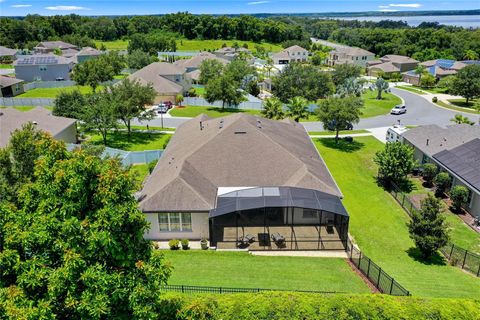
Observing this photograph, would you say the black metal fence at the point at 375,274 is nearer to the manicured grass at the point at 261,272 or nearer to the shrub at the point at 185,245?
the manicured grass at the point at 261,272

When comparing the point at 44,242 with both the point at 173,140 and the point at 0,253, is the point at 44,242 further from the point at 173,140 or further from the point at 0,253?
the point at 173,140

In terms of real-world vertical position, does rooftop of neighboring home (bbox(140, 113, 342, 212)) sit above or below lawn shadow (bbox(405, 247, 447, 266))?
above

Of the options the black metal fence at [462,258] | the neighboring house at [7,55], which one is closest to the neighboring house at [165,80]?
the black metal fence at [462,258]

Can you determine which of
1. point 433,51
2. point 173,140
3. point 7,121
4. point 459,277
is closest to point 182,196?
point 173,140

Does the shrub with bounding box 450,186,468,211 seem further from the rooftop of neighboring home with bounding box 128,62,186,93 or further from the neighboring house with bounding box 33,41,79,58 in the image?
the neighboring house with bounding box 33,41,79,58

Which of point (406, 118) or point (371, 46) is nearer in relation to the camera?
point (406, 118)

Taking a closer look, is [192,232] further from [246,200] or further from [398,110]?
[398,110]

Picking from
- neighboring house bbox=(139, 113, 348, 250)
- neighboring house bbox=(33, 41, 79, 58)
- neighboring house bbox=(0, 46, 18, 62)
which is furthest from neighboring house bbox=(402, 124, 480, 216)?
neighboring house bbox=(0, 46, 18, 62)
